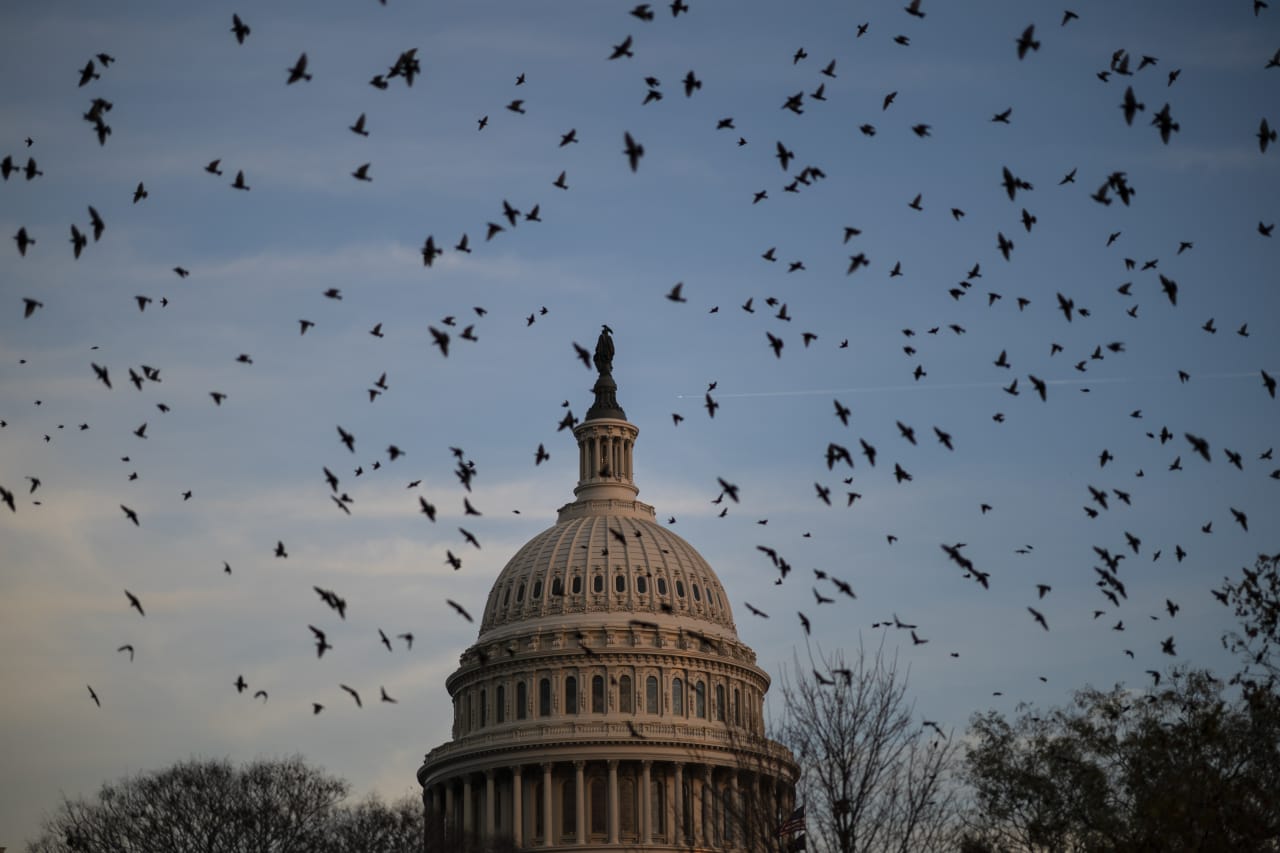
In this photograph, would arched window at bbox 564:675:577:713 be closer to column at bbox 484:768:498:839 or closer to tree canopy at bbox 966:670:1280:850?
column at bbox 484:768:498:839

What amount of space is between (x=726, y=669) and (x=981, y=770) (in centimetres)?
8699

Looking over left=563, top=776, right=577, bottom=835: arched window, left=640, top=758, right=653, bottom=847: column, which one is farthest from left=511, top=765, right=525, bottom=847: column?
left=640, top=758, right=653, bottom=847: column

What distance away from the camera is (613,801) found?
150375 millimetres

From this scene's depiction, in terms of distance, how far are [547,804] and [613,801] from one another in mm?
4801

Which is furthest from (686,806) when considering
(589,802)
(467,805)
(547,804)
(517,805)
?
(467,805)

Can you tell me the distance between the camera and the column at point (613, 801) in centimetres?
14925

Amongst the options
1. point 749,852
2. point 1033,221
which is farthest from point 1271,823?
point 1033,221

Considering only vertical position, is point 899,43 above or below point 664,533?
below

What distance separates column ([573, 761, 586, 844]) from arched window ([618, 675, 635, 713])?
20.6ft

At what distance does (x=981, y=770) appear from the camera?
74312mm

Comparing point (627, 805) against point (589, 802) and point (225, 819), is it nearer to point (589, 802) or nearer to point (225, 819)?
point (589, 802)

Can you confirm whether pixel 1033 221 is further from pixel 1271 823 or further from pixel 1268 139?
pixel 1271 823

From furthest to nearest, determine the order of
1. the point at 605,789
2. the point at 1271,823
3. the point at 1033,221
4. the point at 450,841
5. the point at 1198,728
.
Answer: the point at 605,789, the point at 450,841, the point at 1198,728, the point at 1271,823, the point at 1033,221

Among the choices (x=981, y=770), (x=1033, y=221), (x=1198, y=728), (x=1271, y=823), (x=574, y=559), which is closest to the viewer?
(x=1033, y=221)
